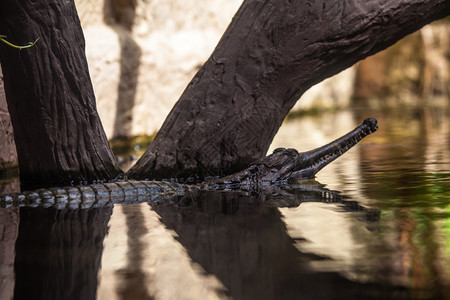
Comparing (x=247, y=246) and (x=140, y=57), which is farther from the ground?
(x=140, y=57)

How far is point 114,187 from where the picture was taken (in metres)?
3.93

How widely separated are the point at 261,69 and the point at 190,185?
0.84 m

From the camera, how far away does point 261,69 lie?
4266mm

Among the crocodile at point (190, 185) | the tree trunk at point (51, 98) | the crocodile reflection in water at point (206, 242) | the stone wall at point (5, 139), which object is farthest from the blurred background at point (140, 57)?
the crocodile reflection in water at point (206, 242)

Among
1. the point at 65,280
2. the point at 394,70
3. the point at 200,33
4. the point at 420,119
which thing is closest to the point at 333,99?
the point at 394,70

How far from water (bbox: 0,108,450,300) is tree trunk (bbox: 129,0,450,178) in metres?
0.53

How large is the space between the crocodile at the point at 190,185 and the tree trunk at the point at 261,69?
0.59 feet

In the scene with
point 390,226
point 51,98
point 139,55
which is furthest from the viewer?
point 139,55

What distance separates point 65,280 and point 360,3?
104 inches

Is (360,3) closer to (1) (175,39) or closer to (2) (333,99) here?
(1) (175,39)

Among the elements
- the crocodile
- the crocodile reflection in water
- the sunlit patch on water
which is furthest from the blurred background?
the sunlit patch on water

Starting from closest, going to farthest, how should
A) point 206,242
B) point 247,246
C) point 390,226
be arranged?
point 247,246
point 206,242
point 390,226

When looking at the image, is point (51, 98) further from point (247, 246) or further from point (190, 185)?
point (247, 246)

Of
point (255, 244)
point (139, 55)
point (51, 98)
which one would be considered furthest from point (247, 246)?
point (139, 55)
